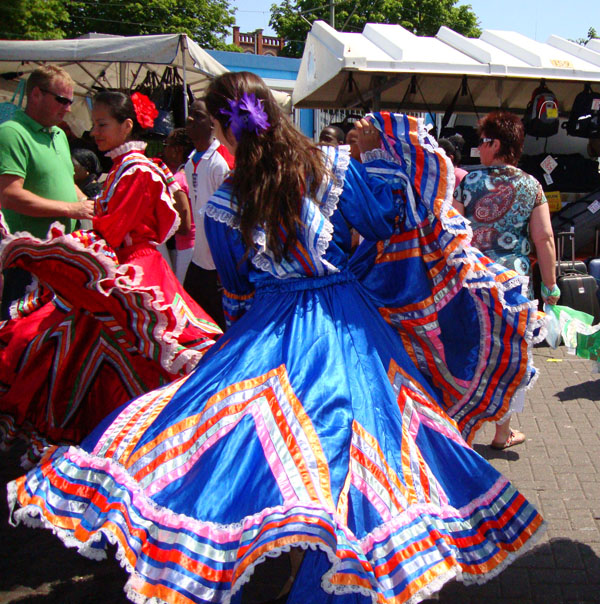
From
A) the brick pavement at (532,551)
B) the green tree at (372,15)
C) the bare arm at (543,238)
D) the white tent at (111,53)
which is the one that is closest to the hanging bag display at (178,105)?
the white tent at (111,53)

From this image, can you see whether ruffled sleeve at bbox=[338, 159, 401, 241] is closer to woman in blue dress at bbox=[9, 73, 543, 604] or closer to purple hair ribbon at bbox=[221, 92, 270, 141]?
woman in blue dress at bbox=[9, 73, 543, 604]

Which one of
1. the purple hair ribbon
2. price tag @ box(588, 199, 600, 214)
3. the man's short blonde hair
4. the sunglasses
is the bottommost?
price tag @ box(588, 199, 600, 214)

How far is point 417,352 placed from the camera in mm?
→ 2705

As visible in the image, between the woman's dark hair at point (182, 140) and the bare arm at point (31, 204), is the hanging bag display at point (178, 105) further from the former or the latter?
the bare arm at point (31, 204)

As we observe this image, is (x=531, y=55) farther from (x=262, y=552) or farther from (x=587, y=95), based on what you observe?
(x=262, y=552)

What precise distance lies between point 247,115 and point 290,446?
1.09 meters

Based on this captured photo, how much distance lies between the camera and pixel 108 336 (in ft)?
11.4

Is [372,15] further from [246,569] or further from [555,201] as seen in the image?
[246,569]

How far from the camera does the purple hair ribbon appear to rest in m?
2.31

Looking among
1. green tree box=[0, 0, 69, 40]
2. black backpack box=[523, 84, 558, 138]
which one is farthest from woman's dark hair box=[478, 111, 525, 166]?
green tree box=[0, 0, 69, 40]

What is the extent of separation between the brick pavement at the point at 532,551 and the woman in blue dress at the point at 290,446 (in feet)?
2.18

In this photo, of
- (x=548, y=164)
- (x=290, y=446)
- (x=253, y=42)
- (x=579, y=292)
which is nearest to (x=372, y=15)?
(x=253, y=42)

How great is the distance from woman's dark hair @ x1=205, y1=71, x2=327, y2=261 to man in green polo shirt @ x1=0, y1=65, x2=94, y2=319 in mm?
1628

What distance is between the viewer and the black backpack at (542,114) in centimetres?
759
